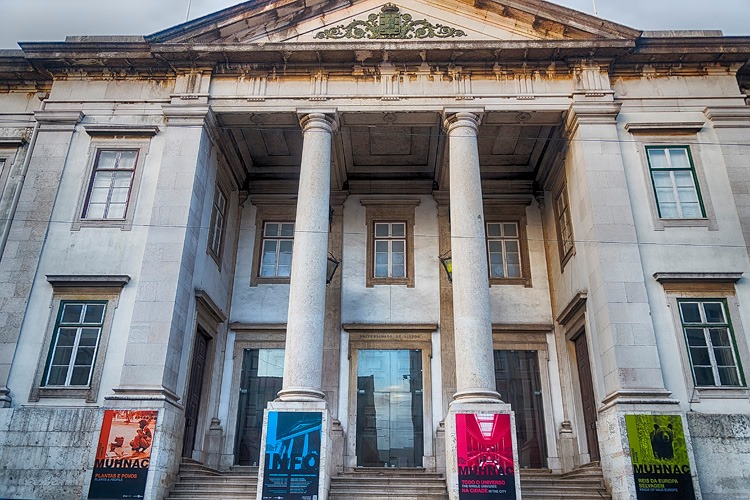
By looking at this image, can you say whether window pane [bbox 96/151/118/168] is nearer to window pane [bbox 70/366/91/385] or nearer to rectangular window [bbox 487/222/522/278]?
window pane [bbox 70/366/91/385]

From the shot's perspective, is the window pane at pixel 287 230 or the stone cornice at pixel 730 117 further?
the window pane at pixel 287 230

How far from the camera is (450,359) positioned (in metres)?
15.6

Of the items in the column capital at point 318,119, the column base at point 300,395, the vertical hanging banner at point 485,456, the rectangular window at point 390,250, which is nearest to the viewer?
the vertical hanging banner at point 485,456

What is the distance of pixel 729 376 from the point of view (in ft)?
39.2

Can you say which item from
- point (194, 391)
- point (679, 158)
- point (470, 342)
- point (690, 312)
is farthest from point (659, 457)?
Answer: point (194, 391)

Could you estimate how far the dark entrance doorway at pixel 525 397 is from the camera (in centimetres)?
1514

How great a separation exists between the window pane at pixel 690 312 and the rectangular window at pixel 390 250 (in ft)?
22.6

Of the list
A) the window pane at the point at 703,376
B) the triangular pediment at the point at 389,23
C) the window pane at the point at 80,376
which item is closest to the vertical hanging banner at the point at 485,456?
the window pane at the point at 703,376

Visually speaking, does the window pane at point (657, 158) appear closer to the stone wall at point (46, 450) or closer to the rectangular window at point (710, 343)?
the rectangular window at point (710, 343)

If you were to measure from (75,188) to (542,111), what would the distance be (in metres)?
10.7

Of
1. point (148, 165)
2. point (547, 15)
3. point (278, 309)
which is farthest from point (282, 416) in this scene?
point (547, 15)

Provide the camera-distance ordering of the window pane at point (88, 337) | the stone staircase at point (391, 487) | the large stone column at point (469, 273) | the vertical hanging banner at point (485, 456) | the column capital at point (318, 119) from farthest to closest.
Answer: the column capital at point (318, 119)
the window pane at point (88, 337)
the large stone column at point (469, 273)
the stone staircase at point (391, 487)
the vertical hanging banner at point (485, 456)

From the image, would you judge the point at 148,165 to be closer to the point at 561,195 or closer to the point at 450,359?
the point at 450,359

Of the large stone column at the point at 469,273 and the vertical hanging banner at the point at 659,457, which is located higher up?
the large stone column at the point at 469,273
